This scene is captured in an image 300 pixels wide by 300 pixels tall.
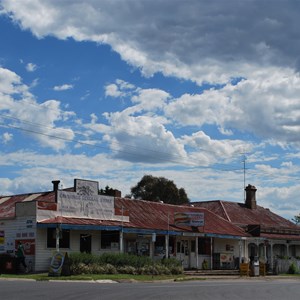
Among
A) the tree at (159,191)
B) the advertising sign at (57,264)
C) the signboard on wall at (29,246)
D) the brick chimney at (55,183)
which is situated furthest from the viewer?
the tree at (159,191)

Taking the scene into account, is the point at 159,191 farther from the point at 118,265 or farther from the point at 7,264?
the point at 7,264

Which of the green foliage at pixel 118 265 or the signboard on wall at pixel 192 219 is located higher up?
the signboard on wall at pixel 192 219

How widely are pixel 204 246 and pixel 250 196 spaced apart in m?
11.9

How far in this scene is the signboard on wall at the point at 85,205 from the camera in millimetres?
35812

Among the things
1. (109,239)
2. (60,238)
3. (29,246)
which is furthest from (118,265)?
(29,246)

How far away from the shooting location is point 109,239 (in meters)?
38.4

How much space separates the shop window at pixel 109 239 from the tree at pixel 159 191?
122 ft

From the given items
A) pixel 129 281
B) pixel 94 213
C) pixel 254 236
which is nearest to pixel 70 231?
pixel 94 213

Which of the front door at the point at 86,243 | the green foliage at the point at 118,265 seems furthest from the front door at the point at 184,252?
the front door at the point at 86,243

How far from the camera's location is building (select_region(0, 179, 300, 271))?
3466cm

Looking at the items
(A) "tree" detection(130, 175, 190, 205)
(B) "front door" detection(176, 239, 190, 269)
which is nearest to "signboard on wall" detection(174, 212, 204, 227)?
(B) "front door" detection(176, 239, 190, 269)

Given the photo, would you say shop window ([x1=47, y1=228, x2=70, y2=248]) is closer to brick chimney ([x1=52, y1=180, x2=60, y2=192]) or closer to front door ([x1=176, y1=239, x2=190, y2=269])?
brick chimney ([x1=52, y1=180, x2=60, y2=192])

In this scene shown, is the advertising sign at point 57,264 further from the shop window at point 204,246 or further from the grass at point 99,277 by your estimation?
the shop window at point 204,246

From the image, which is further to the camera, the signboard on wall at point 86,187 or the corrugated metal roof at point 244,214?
the corrugated metal roof at point 244,214
